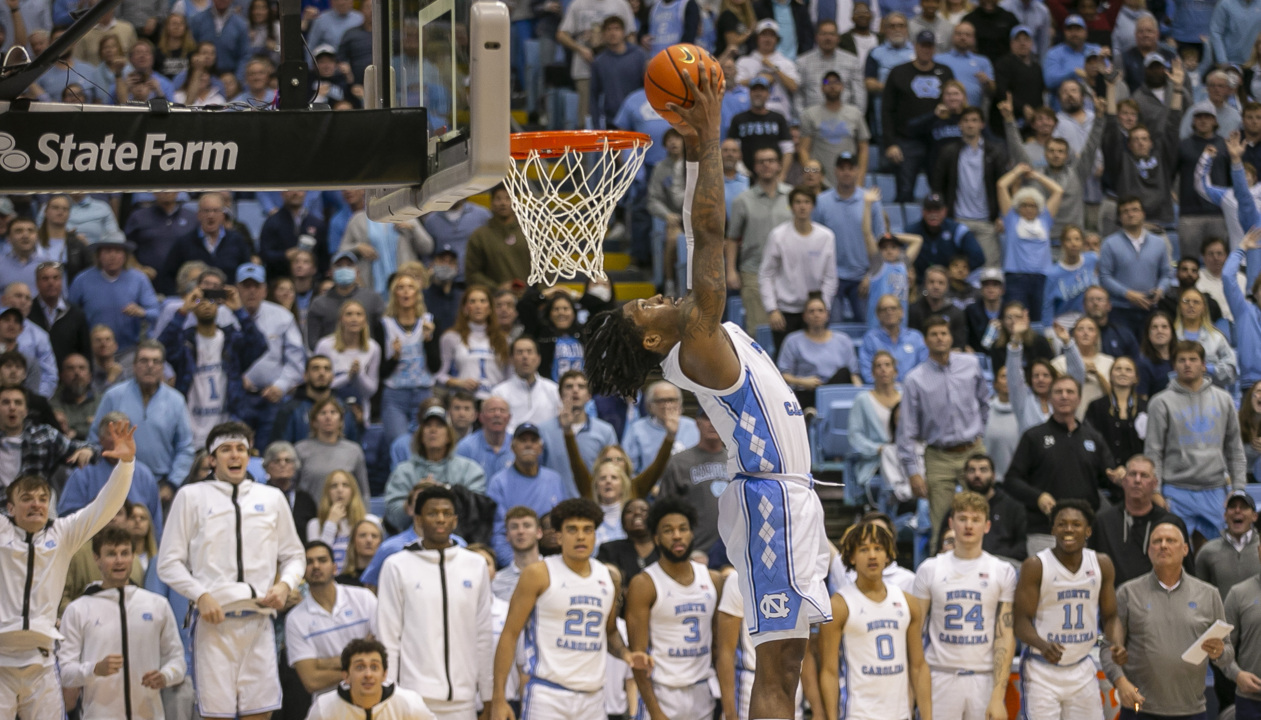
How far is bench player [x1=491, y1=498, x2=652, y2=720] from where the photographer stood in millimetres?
10172

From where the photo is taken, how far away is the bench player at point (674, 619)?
10.3 m

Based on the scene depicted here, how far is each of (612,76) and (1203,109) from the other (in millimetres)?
6572

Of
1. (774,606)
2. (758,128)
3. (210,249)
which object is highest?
(758,128)

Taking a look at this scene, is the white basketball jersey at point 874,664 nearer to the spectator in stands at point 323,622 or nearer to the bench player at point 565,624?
→ the bench player at point 565,624

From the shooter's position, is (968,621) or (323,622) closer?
(323,622)

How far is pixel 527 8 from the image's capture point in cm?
1927

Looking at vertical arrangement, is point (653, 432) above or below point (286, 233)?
below

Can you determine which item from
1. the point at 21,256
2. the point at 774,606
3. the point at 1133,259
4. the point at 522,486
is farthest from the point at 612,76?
the point at 774,606

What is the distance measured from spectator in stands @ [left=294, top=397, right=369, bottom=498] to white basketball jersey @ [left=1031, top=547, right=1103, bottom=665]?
5.02 m

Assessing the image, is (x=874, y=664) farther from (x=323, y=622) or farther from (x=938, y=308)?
(x=938, y=308)

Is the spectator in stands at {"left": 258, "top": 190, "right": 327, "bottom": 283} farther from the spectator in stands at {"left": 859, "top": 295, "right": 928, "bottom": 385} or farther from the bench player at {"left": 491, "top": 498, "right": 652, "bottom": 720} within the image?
the bench player at {"left": 491, "top": 498, "right": 652, "bottom": 720}

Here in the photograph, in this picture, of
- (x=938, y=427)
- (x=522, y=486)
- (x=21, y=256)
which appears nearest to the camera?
(x=522, y=486)

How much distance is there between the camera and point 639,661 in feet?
33.1

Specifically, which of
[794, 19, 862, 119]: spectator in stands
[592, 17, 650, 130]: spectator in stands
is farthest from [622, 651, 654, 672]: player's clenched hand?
[794, 19, 862, 119]: spectator in stands
